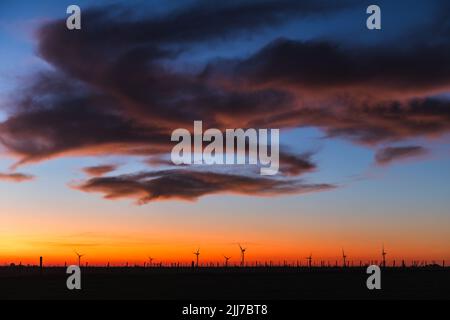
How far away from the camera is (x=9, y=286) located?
108 metres

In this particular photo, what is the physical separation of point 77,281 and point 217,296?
36999mm

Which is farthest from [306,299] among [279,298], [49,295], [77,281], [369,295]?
[77,281]
